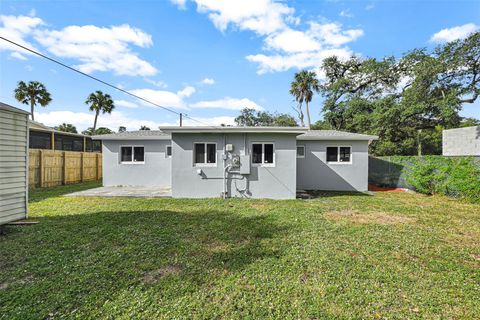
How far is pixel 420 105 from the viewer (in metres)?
15.6

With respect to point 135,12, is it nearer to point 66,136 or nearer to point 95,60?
point 95,60

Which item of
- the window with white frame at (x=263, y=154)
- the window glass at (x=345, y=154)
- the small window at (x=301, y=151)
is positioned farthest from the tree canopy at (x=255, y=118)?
the window with white frame at (x=263, y=154)

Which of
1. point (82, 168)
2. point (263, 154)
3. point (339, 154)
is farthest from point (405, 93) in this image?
point (82, 168)

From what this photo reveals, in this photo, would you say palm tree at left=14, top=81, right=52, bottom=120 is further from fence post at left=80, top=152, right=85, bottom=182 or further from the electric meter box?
the electric meter box

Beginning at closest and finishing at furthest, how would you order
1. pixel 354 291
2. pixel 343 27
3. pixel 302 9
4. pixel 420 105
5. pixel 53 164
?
pixel 354 291, pixel 302 9, pixel 53 164, pixel 343 27, pixel 420 105

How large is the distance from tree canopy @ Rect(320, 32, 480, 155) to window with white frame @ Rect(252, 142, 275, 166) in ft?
44.0

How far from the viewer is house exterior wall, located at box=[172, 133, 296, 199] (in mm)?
8211

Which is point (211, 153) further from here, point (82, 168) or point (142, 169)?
point (82, 168)

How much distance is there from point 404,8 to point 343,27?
278cm

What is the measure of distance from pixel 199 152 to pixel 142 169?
170 inches

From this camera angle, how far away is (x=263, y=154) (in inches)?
328

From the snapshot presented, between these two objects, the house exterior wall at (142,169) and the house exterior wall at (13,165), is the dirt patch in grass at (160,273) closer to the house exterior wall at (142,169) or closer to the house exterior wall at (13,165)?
the house exterior wall at (13,165)

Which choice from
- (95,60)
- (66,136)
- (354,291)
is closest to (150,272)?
(354,291)

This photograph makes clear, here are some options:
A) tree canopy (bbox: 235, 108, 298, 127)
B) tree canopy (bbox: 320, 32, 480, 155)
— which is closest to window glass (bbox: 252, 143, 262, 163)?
tree canopy (bbox: 320, 32, 480, 155)
